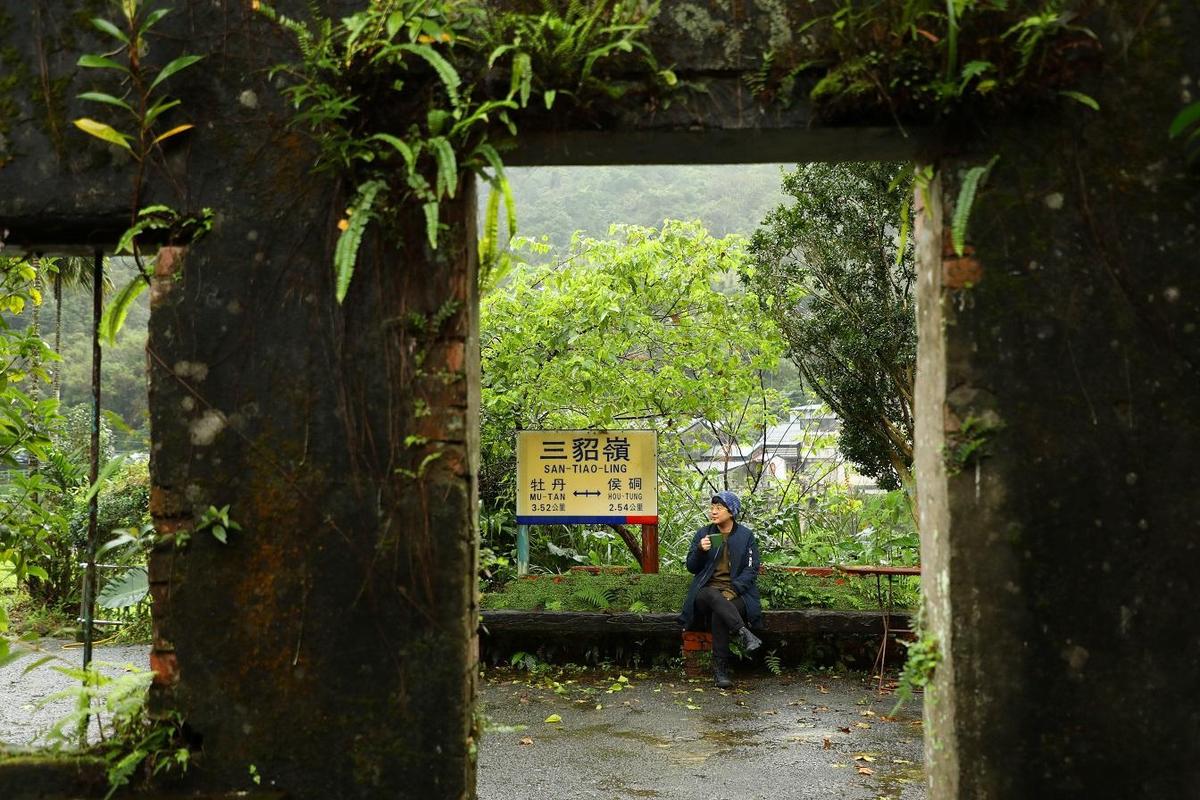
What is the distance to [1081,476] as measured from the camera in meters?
3.43

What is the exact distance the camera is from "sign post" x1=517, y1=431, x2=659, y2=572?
887cm

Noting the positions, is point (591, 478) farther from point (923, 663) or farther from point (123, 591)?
point (923, 663)

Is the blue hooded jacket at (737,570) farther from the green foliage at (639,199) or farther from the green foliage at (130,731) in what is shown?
the green foliage at (639,199)

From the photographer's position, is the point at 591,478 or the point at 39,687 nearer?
the point at 39,687

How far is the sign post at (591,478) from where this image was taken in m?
8.87

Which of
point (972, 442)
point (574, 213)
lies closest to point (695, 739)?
point (972, 442)

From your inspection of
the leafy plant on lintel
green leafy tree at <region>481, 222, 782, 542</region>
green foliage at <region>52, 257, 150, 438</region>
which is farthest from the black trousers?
green foliage at <region>52, 257, 150, 438</region>

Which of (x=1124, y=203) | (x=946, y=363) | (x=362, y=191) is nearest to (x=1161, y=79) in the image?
(x=1124, y=203)

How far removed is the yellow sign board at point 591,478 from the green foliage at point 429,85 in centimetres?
533

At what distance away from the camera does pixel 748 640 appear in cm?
796

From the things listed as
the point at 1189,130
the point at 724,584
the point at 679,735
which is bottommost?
the point at 679,735

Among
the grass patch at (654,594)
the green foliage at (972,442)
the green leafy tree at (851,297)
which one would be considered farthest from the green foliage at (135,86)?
the green leafy tree at (851,297)

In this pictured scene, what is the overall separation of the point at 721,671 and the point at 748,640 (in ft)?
1.10

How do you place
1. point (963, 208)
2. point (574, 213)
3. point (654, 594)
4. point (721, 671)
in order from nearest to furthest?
1. point (963, 208)
2. point (721, 671)
3. point (654, 594)
4. point (574, 213)
